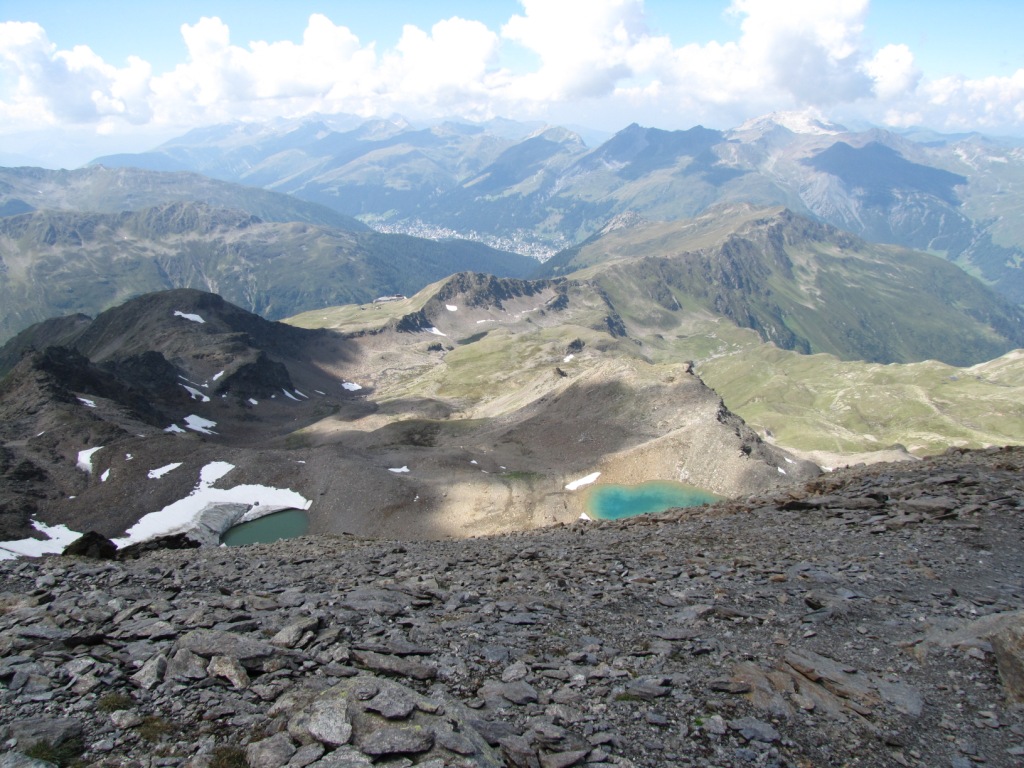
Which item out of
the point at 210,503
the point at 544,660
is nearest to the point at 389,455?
the point at 210,503

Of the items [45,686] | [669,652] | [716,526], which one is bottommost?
[716,526]

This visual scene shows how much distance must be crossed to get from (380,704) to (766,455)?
91.5 meters

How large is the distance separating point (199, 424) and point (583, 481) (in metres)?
94.0

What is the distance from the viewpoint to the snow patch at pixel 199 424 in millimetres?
128625

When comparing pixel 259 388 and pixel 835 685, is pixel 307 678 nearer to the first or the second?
pixel 835 685

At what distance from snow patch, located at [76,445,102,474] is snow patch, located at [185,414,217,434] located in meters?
41.4

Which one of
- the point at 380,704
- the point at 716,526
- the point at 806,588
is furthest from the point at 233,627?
the point at 716,526

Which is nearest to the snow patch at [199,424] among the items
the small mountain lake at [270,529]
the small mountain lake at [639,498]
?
the small mountain lake at [270,529]

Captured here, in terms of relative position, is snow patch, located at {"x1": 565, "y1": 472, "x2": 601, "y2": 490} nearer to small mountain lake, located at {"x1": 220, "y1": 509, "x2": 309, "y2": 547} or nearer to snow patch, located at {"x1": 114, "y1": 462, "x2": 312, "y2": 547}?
small mountain lake, located at {"x1": 220, "y1": 509, "x2": 309, "y2": 547}

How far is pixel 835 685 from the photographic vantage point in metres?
13.7

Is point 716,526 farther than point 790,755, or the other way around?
point 716,526

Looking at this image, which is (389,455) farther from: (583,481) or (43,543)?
(43,543)

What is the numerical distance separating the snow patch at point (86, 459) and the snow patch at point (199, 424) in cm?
4140

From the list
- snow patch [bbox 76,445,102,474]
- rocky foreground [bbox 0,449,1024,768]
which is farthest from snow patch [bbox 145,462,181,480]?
rocky foreground [bbox 0,449,1024,768]
